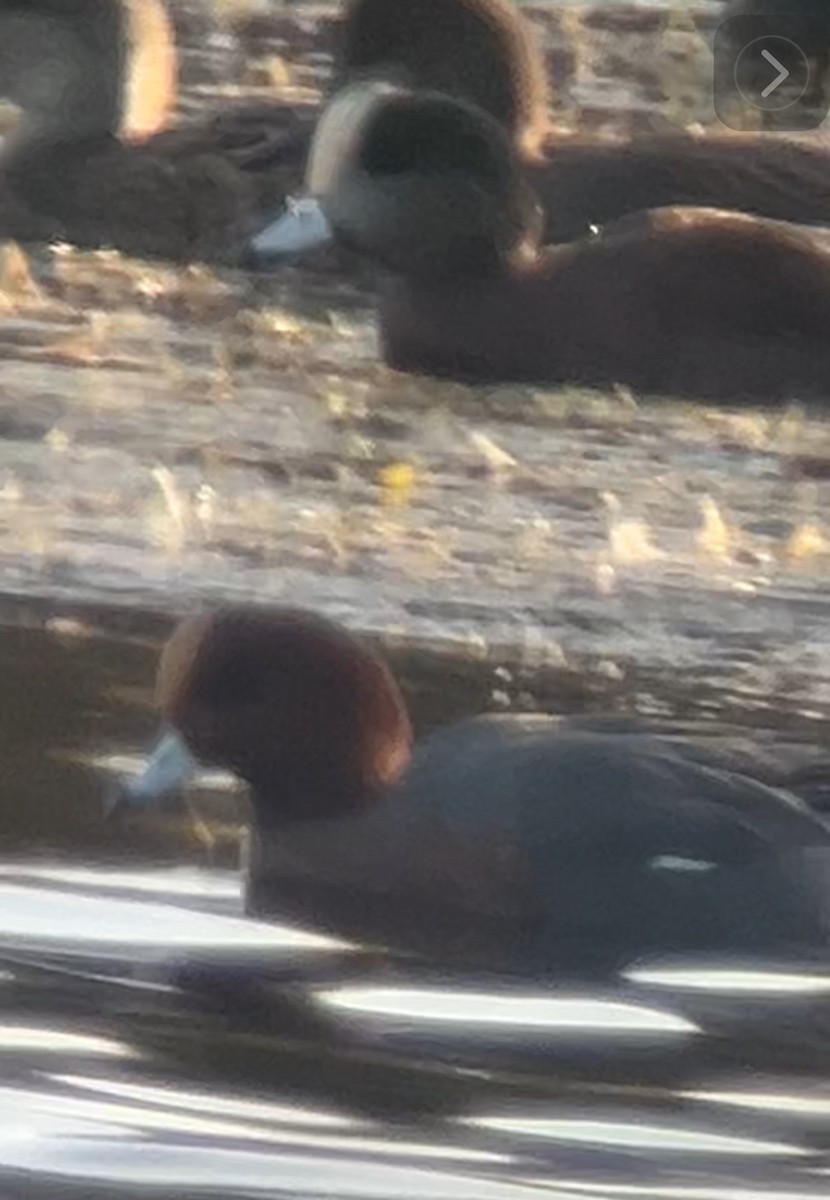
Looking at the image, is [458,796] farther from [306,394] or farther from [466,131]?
[466,131]

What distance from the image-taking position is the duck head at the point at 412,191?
1025mm

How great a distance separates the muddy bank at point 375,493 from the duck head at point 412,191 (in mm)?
24

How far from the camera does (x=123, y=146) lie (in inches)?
41.1

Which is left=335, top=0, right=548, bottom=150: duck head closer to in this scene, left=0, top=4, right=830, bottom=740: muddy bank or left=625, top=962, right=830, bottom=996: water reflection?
left=0, top=4, right=830, bottom=740: muddy bank

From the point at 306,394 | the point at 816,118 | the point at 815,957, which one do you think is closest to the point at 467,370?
the point at 306,394

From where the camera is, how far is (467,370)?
1.04 m

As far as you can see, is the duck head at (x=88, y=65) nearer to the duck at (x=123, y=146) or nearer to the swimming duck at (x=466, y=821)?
the duck at (x=123, y=146)

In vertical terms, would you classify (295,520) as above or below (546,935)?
above

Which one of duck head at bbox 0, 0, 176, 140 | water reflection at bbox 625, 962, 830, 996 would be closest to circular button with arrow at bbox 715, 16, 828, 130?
duck head at bbox 0, 0, 176, 140

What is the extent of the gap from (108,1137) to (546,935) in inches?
8.3

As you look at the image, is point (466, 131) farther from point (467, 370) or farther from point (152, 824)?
point (152, 824)

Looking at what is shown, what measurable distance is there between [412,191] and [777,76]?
0.55 feet

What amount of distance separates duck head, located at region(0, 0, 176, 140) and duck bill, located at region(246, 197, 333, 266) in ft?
0.23

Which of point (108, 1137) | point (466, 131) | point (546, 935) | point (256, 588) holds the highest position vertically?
point (466, 131)
